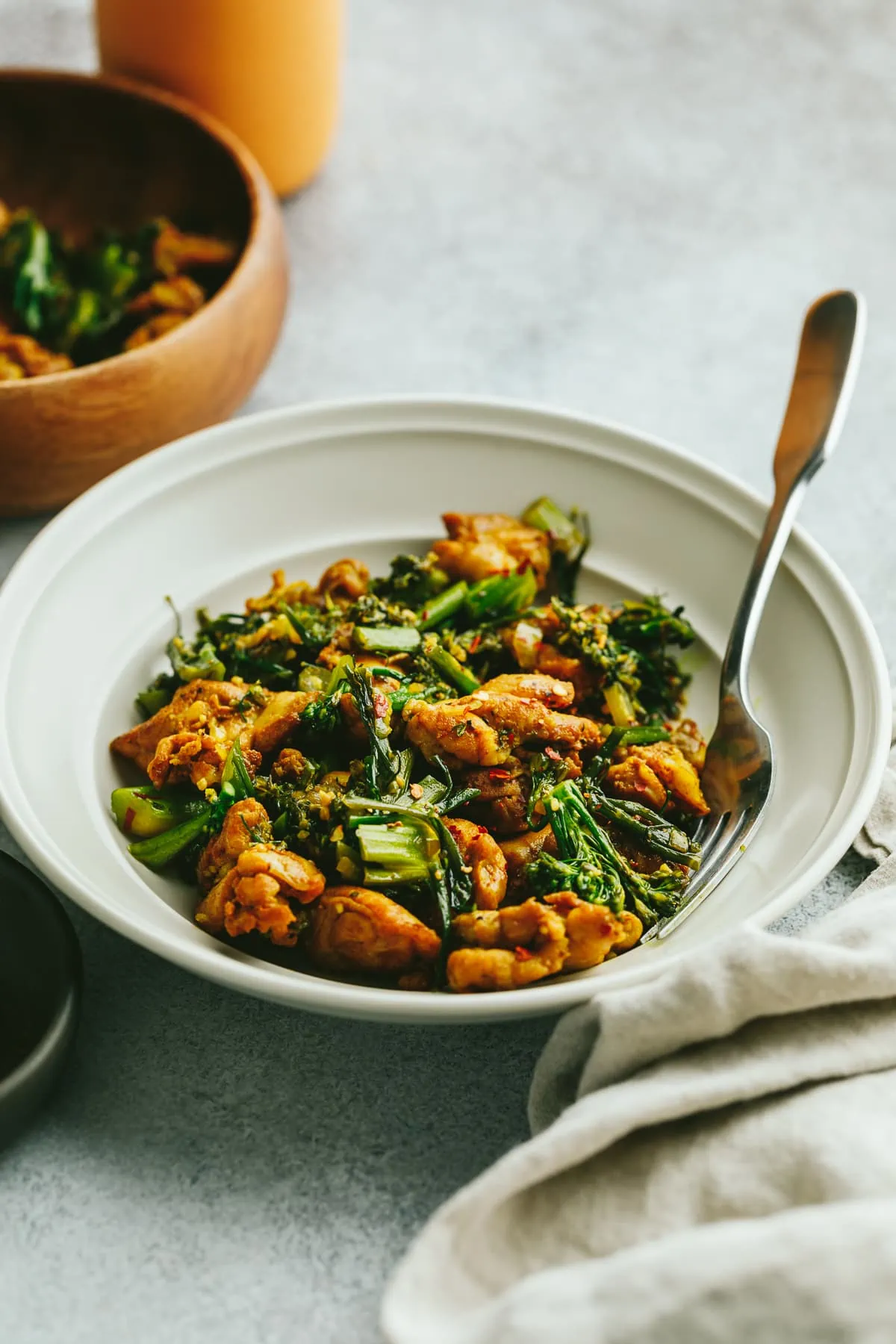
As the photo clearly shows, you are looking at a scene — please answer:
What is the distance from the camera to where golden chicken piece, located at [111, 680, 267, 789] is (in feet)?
8.41

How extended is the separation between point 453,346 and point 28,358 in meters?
1.38

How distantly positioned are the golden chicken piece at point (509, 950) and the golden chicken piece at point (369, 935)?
76 millimetres

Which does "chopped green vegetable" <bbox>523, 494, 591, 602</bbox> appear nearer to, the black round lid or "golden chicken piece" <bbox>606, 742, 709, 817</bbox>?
"golden chicken piece" <bbox>606, 742, 709, 817</bbox>

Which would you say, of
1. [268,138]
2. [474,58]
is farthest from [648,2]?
[268,138]

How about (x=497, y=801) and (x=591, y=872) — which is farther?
(x=497, y=801)

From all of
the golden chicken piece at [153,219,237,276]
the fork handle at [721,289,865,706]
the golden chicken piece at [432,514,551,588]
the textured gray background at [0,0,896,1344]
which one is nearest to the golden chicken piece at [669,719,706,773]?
the fork handle at [721,289,865,706]

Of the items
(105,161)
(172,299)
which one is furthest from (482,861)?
(105,161)

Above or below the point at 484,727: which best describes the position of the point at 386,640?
below

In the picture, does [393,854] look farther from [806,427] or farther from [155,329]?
[155,329]

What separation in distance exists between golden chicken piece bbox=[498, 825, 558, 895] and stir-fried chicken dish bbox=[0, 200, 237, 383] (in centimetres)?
185

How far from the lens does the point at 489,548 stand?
3082 mm

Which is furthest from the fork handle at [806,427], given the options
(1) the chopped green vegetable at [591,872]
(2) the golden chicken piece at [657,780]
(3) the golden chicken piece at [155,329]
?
(3) the golden chicken piece at [155,329]

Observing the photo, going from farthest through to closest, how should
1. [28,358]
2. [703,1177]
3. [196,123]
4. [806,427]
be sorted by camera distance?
[196,123], [28,358], [806,427], [703,1177]

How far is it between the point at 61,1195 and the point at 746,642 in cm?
175
